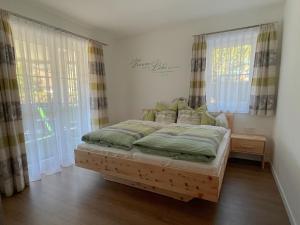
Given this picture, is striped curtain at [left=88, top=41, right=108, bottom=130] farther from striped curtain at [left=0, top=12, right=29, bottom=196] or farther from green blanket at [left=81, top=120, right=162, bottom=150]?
striped curtain at [left=0, top=12, right=29, bottom=196]

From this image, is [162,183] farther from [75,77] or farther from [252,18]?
[252,18]

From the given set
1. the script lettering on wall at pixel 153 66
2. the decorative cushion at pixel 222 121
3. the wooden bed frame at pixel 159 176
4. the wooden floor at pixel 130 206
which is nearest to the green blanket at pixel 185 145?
the wooden bed frame at pixel 159 176

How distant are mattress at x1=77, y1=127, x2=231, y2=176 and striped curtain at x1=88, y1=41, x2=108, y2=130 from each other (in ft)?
4.14

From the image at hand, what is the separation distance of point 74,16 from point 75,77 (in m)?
1.03

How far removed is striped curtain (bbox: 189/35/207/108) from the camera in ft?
10.7

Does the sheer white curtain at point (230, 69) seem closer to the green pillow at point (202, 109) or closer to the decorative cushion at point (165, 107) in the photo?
the green pillow at point (202, 109)

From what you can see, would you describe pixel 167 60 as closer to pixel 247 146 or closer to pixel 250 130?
pixel 250 130

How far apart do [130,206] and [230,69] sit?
2.75 m

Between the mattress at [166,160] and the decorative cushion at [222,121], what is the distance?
1.71ft

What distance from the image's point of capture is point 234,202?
1.99 meters

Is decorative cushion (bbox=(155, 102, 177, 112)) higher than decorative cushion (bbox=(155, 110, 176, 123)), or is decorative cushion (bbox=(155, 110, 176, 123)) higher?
decorative cushion (bbox=(155, 102, 177, 112))

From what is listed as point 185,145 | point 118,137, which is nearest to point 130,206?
point 118,137

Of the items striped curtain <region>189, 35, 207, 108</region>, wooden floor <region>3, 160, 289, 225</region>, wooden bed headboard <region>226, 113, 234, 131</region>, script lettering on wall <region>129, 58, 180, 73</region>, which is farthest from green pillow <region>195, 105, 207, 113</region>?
wooden floor <region>3, 160, 289, 225</region>

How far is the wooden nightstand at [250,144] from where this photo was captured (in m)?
2.80
